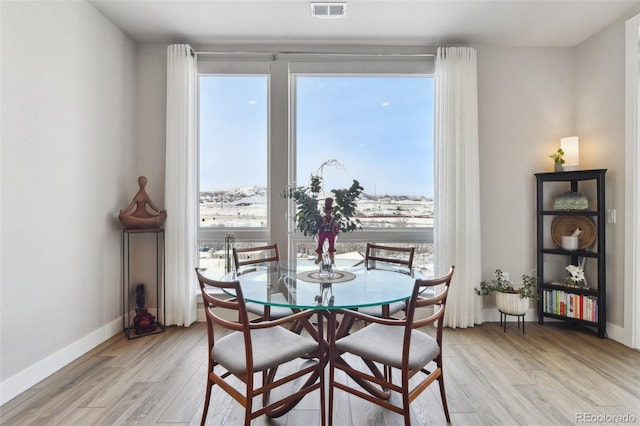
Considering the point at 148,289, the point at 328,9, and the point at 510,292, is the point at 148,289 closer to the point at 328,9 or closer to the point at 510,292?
the point at 328,9

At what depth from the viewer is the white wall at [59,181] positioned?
2.02 metres

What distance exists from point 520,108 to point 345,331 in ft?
9.97

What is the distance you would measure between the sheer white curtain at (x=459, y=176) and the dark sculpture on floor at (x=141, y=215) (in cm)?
279

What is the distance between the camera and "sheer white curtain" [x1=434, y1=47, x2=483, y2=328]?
3.19m

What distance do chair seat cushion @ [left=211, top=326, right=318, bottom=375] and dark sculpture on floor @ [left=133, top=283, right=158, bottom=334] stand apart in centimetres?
173

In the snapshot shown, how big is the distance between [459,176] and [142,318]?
135 inches

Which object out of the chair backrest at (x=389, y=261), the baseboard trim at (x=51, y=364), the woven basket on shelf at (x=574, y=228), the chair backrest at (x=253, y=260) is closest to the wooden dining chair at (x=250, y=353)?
the chair backrest at (x=253, y=260)

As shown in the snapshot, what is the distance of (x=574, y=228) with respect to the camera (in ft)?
10.5

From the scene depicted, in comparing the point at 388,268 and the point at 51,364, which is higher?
the point at 388,268

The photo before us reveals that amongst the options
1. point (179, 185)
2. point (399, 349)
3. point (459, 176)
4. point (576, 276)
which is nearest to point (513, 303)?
point (576, 276)

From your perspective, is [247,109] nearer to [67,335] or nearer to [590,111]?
[67,335]

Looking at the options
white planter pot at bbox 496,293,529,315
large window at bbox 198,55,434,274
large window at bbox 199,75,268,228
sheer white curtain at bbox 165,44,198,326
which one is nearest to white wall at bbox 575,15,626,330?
white planter pot at bbox 496,293,529,315

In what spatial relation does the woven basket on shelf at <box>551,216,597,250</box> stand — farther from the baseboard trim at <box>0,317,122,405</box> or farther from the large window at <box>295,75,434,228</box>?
the baseboard trim at <box>0,317,122,405</box>

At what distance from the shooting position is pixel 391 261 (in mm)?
2643
